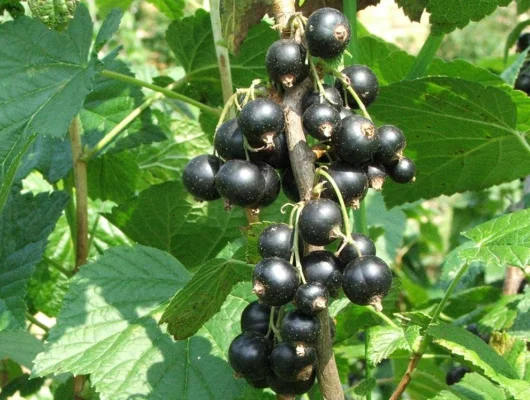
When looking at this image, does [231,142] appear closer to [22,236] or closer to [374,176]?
[374,176]

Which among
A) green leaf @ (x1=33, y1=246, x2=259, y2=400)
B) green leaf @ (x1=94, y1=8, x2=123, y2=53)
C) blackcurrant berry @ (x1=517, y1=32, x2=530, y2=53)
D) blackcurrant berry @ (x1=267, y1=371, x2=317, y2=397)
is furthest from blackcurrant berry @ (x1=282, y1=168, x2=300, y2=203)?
blackcurrant berry @ (x1=517, y1=32, x2=530, y2=53)

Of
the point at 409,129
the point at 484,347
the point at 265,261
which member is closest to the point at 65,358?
the point at 265,261

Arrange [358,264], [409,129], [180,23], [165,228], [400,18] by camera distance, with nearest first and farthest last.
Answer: [358,264] → [409,129] → [165,228] → [180,23] → [400,18]

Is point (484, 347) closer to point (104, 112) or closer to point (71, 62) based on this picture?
point (71, 62)

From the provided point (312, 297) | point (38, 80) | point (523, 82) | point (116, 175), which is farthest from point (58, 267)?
point (523, 82)

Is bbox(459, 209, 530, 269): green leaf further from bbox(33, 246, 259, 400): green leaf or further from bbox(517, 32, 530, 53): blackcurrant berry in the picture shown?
bbox(517, 32, 530, 53): blackcurrant berry

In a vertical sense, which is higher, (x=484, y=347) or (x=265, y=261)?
(x=265, y=261)
